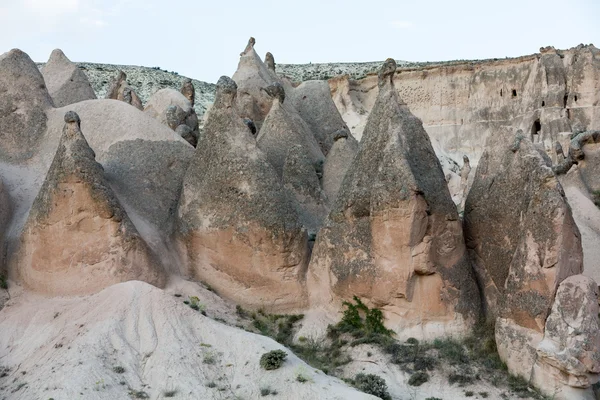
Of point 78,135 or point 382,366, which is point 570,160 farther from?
point 78,135

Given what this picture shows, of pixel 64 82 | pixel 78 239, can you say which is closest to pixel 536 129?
pixel 64 82

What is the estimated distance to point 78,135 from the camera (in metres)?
13.3

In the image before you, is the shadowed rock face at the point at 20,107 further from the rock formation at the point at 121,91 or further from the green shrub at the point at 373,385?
the green shrub at the point at 373,385

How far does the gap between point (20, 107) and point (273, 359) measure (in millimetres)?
7613

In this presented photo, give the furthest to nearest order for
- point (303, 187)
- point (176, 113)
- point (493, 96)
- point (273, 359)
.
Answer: point (493, 96), point (176, 113), point (303, 187), point (273, 359)

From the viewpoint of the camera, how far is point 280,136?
1711 centimetres

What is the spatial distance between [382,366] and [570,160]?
328 inches

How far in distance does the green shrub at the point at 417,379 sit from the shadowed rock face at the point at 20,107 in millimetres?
8145

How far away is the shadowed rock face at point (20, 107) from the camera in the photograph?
595 inches

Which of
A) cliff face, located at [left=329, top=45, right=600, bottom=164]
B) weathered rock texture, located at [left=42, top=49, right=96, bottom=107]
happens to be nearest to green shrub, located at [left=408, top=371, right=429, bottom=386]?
weathered rock texture, located at [left=42, top=49, right=96, bottom=107]

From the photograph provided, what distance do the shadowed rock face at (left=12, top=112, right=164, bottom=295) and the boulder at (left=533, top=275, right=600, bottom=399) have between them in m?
6.25

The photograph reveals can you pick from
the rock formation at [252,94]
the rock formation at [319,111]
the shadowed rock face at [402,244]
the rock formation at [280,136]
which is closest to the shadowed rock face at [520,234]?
the shadowed rock face at [402,244]

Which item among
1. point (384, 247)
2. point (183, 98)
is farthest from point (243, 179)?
point (183, 98)

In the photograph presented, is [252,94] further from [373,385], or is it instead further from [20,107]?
[373,385]
